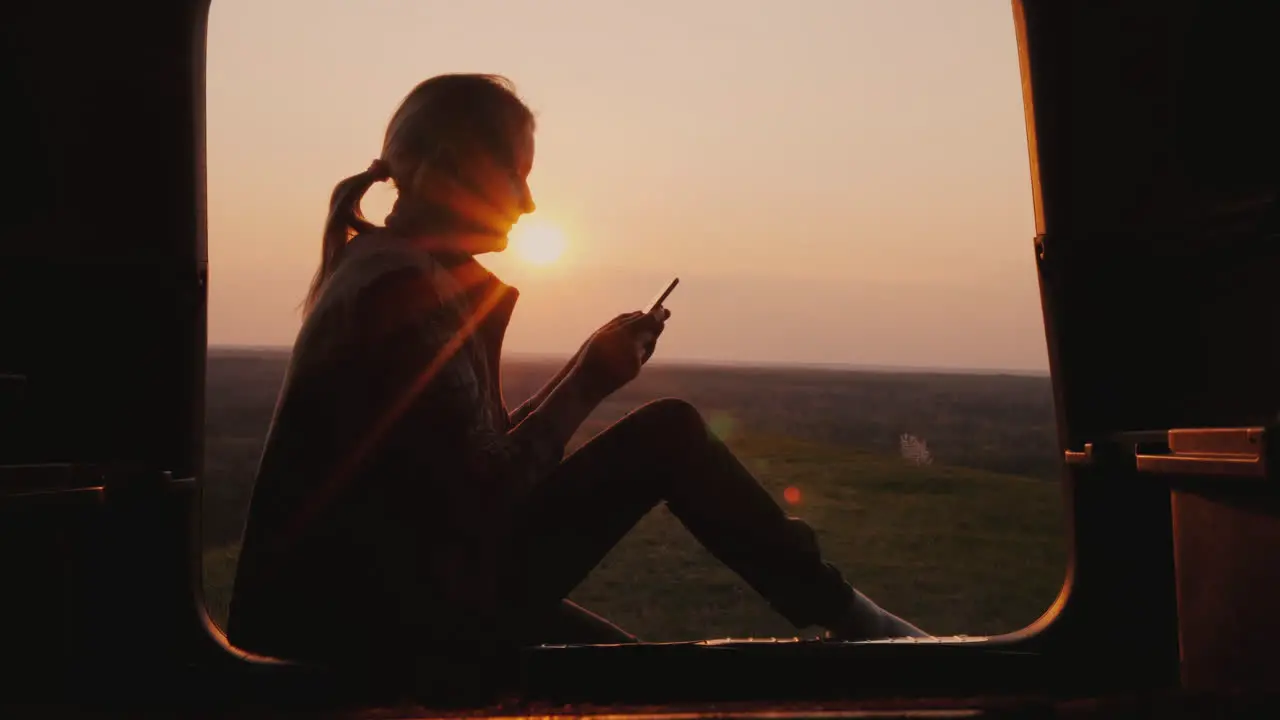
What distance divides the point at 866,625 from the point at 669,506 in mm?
417

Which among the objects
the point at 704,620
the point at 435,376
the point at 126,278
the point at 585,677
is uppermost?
the point at 126,278

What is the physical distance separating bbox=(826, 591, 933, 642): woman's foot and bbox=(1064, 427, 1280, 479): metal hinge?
0.50 m

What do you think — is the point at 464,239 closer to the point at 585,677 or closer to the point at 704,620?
the point at 585,677

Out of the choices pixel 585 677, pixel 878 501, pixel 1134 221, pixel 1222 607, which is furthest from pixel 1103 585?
pixel 878 501

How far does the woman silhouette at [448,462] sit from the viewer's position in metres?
1.54

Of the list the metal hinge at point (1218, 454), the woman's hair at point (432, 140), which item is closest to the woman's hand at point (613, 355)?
the woman's hair at point (432, 140)

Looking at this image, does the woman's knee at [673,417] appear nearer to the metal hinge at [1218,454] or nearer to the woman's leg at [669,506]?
the woman's leg at [669,506]

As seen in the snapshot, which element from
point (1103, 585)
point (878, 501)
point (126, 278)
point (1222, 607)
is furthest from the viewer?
point (878, 501)

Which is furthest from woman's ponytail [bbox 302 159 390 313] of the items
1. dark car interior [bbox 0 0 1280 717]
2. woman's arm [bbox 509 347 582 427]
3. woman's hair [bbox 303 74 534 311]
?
woman's arm [bbox 509 347 582 427]

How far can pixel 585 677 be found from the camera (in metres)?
1.82

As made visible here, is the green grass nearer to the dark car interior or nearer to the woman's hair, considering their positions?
the dark car interior

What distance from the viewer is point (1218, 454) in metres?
1.42

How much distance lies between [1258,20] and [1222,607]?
3.66 ft

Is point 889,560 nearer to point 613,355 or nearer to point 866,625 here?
point 866,625
